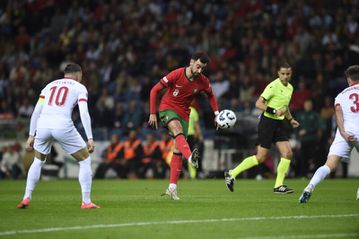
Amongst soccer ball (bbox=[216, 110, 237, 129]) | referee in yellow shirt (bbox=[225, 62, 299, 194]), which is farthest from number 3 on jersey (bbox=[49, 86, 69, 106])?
referee in yellow shirt (bbox=[225, 62, 299, 194])

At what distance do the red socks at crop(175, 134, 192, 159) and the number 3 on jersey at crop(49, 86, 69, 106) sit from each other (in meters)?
2.50

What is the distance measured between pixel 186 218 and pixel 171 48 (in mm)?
19054

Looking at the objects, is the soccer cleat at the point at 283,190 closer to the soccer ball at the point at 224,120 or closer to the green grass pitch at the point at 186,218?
the green grass pitch at the point at 186,218

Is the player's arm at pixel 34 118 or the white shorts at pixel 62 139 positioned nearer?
the white shorts at pixel 62 139

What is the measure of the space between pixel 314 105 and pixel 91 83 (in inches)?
331

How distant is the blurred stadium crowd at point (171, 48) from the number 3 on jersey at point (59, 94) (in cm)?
1411

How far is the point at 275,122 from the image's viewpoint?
15.9 metres

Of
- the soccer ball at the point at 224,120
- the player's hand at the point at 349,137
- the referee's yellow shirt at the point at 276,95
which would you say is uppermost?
the referee's yellow shirt at the point at 276,95

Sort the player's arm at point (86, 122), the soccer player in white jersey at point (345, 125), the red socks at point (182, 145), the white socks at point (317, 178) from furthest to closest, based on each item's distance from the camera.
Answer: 1. the red socks at point (182, 145)
2. the soccer player in white jersey at point (345, 125)
3. the white socks at point (317, 178)
4. the player's arm at point (86, 122)

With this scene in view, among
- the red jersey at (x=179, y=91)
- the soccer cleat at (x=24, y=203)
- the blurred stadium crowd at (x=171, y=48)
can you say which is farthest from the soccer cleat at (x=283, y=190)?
the blurred stadium crowd at (x=171, y=48)

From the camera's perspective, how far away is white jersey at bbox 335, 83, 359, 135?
12.5m

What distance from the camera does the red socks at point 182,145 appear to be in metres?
13.4

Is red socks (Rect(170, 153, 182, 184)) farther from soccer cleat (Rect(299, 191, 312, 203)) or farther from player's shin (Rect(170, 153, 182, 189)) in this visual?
soccer cleat (Rect(299, 191, 312, 203))

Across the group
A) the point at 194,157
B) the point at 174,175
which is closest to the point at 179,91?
the point at 174,175
